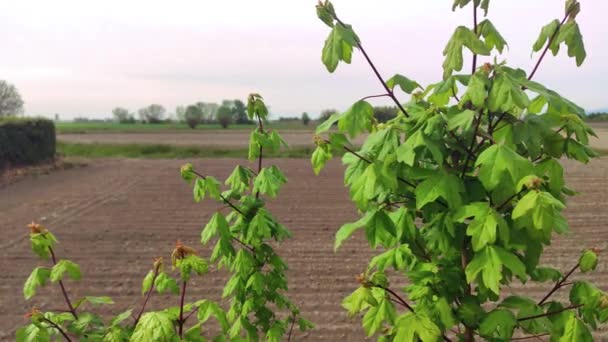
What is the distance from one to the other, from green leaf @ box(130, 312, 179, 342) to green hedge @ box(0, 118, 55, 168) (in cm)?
2256

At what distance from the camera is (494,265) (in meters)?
1.65

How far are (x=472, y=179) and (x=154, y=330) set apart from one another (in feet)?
4.54

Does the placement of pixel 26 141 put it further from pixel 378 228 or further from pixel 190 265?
pixel 378 228

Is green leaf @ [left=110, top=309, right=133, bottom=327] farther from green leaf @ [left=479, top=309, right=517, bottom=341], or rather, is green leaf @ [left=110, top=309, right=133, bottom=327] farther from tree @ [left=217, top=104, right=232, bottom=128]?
tree @ [left=217, top=104, right=232, bottom=128]

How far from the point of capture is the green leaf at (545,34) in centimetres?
182

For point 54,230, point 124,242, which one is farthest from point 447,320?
point 54,230

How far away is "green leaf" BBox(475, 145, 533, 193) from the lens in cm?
160

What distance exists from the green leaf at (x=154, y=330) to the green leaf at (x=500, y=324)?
4.16 ft

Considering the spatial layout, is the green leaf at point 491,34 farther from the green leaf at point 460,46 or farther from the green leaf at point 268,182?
the green leaf at point 268,182

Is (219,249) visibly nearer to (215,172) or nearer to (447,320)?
(447,320)

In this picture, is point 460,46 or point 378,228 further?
point 378,228

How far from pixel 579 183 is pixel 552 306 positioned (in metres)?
16.7

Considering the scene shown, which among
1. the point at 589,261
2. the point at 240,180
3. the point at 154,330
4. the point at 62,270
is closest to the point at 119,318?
the point at 62,270

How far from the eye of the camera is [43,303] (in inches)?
257
